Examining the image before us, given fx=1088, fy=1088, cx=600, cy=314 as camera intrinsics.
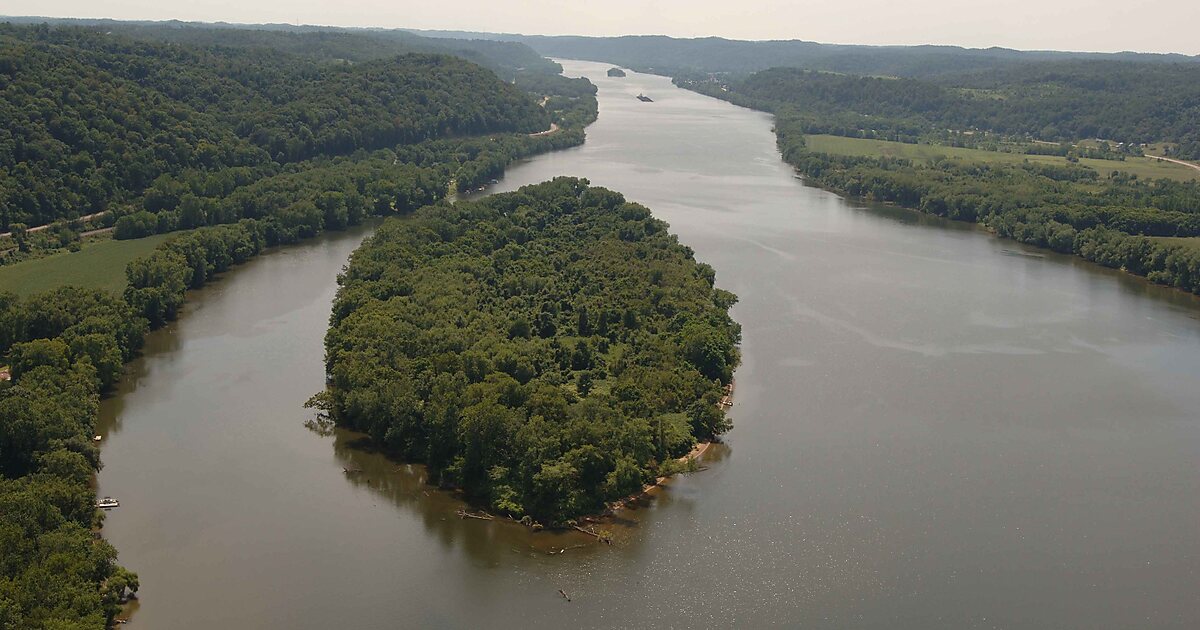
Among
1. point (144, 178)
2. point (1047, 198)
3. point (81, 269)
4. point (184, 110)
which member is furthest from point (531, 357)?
point (184, 110)

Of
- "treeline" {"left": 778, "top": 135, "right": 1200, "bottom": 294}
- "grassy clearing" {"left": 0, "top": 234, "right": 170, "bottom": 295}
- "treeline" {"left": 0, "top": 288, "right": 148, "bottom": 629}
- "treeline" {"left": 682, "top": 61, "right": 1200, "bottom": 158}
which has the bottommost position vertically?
"grassy clearing" {"left": 0, "top": 234, "right": 170, "bottom": 295}

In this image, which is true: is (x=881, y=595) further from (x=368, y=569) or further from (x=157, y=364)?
(x=157, y=364)

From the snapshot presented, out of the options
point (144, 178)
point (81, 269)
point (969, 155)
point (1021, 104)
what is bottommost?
point (81, 269)

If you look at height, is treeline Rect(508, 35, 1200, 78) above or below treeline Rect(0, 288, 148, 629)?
above

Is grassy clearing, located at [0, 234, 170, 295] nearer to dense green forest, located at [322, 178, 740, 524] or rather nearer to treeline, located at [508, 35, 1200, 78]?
dense green forest, located at [322, 178, 740, 524]

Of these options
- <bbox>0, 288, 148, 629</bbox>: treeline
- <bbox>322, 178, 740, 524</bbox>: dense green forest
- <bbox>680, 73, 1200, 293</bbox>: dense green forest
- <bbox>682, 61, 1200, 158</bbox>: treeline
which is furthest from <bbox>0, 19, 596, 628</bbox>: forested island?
<bbox>682, 61, 1200, 158</bbox>: treeline

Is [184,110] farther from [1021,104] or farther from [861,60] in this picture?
[861,60]

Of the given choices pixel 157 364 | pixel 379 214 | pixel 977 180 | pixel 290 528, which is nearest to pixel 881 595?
pixel 290 528
